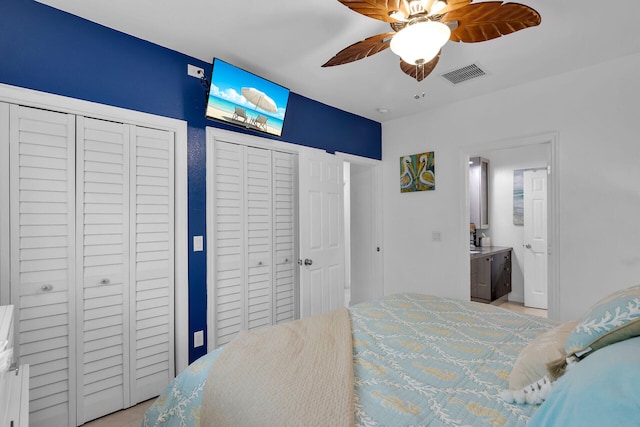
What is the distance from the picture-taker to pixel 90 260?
6.85ft

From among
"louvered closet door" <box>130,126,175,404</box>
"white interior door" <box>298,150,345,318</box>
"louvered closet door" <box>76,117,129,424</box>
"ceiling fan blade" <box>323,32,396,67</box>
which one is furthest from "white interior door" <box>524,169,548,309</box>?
"louvered closet door" <box>76,117,129,424</box>

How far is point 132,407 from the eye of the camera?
2252 mm

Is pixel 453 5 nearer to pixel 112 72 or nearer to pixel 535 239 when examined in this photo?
pixel 112 72

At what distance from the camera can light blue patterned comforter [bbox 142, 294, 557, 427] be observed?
1023mm

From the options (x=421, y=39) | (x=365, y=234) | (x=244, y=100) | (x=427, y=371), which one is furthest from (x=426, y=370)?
(x=365, y=234)

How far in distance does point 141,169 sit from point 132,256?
0.62 metres

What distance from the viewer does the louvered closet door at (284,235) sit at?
3.15 metres

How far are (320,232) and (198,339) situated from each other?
1.50m

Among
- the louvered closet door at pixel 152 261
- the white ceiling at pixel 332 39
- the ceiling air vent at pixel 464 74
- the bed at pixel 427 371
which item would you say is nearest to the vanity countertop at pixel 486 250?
the white ceiling at pixel 332 39

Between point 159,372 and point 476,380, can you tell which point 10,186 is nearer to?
point 159,372

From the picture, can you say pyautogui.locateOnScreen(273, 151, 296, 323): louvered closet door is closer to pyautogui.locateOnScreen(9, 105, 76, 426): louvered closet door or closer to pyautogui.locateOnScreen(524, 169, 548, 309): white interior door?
pyautogui.locateOnScreen(9, 105, 76, 426): louvered closet door

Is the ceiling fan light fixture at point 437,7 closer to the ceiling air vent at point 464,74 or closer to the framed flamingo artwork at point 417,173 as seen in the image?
the ceiling air vent at point 464,74

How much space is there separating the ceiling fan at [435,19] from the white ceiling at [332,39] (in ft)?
1.32

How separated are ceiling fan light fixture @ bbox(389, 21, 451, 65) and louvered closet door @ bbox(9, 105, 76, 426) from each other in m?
2.05
